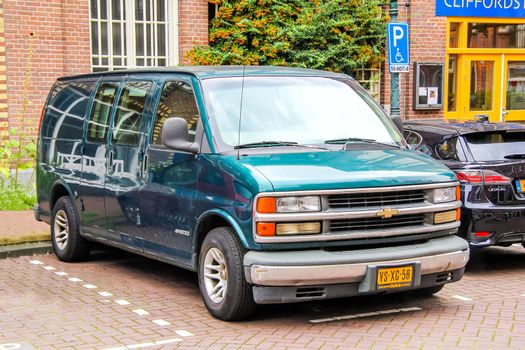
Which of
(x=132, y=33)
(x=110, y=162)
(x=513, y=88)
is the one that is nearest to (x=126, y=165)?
(x=110, y=162)

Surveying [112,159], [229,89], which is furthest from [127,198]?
[229,89]

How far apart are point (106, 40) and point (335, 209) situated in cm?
1029

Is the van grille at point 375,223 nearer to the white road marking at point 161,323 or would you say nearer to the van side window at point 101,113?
the white road marking at point 161,323

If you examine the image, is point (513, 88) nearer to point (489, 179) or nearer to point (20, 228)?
point (489, 179)

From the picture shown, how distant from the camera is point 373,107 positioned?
7664mm

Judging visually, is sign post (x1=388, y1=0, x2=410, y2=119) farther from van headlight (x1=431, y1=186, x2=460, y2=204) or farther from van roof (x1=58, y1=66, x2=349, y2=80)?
van headlight (x1=431, y1=186, x2=460, y2=204)

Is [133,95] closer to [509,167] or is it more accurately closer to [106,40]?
[509,167]

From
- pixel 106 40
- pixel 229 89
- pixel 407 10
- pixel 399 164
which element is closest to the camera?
pixel 399 164

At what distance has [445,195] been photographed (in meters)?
6.67

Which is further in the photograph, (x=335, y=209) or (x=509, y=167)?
(x=509, y=167)

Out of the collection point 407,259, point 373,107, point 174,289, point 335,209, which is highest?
point 373,107

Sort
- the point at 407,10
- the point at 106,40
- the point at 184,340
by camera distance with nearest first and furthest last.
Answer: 1. the point at 184,340
2. the point at 106,40
3. the point at 407,10

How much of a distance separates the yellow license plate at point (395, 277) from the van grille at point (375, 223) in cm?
35

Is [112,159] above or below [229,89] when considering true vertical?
below
